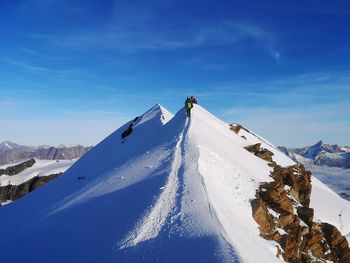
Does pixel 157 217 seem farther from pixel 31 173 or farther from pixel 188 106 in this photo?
pixel 31 173

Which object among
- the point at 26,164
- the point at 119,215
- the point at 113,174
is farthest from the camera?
the point at 26,164

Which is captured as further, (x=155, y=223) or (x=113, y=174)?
(x=113, y=174)

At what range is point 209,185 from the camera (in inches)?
866

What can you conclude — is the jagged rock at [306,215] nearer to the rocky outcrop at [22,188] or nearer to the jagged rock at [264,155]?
the jagged rock at [264,155]

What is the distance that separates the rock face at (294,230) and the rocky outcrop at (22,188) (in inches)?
3677

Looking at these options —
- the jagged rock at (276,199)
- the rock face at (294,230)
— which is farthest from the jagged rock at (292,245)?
the jagged rock at (276,199)

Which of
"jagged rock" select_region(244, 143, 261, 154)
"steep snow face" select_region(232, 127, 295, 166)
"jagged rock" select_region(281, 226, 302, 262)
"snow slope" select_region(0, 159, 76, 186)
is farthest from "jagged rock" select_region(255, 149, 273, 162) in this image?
"snow slope" select_region(0, 159, 76, 186)

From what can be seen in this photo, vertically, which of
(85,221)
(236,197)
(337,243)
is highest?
(236,197)

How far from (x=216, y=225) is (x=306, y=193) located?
21.5 metres

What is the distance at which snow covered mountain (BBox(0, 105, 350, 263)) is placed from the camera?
606 inches

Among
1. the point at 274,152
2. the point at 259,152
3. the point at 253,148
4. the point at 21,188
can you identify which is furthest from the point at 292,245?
the point at 21,188

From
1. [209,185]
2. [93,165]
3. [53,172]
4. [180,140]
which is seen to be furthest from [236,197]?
[53,172]

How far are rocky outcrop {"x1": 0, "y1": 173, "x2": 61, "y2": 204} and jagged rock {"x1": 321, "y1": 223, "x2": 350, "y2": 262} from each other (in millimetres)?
94662

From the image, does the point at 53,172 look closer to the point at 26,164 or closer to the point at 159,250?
the point at 26,164
